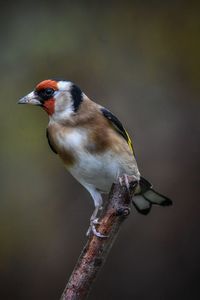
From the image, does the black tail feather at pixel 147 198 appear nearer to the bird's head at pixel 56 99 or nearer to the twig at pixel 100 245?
the bird's head at pixel 56 99

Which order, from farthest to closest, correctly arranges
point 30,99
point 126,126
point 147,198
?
point 126,126
point 147,198
point 30,99

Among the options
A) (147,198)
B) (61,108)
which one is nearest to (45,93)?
(61,108)

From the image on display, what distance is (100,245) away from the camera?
2.36 meters

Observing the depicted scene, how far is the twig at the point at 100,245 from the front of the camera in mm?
2270

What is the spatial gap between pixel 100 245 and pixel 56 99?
971 mm

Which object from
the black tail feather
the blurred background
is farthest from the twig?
the blurred background

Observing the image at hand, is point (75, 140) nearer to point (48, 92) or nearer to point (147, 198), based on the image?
point (48, 92)

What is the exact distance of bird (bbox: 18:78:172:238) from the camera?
3.04 m

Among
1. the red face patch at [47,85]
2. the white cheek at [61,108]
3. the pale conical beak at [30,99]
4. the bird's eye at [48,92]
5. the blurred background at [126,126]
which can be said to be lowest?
the blurred background at [126,126]

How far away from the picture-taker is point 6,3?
558cm

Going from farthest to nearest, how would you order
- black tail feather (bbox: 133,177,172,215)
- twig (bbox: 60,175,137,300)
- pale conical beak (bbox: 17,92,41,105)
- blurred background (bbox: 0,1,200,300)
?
blurred background (bbox: 0,1,200,300) → black tail feather (bbox: 133,177,172,215) → pale conical beak (bbox: 17,92,41,105) → twig (bbox: 60,175,137,300)

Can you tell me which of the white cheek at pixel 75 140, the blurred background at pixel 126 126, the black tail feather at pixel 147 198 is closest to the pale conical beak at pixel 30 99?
the white cheek at pixel 75 140

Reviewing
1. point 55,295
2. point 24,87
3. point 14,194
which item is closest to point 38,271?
point 55,295

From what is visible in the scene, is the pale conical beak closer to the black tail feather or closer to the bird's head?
the bird's head
